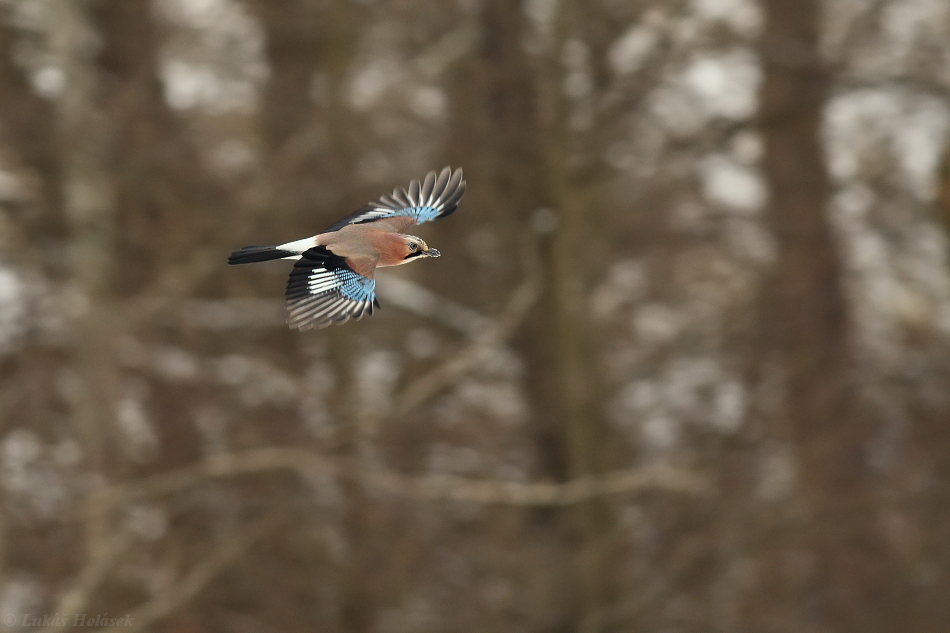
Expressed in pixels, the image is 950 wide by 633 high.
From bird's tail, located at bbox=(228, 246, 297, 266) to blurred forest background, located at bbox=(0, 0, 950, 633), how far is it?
2.87 m

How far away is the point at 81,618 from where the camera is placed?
4605 millimetres

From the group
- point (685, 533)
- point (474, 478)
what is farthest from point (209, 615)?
point (685, 533)

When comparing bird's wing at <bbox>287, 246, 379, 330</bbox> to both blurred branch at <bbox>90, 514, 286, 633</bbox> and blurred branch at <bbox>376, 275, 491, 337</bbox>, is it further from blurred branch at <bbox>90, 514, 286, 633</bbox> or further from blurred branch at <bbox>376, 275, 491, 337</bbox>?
blurred branch at <bbox>90, 514, 286, 633</bbox>

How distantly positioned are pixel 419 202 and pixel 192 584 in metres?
2.94

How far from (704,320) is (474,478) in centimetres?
124

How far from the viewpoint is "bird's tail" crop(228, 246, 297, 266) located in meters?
1.56

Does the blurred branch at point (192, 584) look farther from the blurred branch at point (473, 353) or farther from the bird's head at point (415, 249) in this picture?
the bird's head at point (415, 249)

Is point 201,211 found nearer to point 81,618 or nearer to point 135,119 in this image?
point 135,119

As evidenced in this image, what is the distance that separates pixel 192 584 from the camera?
4.64 meters

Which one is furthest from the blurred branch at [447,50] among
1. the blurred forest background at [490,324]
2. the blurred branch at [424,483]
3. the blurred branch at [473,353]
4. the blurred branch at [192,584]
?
the blurred branch at [192,584]

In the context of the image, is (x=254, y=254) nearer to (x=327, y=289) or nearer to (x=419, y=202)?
(x=327, y=289)

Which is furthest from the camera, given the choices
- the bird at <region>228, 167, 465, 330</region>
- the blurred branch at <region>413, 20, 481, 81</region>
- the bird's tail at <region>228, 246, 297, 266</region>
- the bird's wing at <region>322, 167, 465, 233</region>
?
the blurred branch at <region>413, 20, 481, 81</region>

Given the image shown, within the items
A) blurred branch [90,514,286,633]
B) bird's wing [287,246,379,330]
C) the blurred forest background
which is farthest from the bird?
blurred branch [90,514,286,633]

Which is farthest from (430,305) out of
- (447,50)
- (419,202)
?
(419,202)
